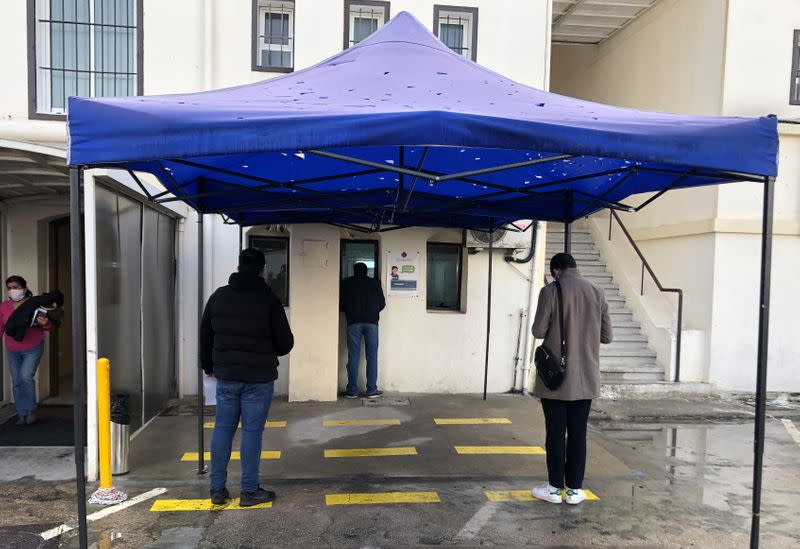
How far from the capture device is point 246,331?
369cm

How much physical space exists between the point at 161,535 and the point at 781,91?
905 cm

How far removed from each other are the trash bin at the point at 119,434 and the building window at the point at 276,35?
14.6ft

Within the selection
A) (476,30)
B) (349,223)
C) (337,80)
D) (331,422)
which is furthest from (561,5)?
(331,422)

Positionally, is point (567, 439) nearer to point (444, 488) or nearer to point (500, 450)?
point (444, 488)

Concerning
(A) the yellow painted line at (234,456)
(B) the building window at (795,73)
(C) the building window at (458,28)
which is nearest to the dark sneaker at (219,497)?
(A) the yellow painted line at (234,456)

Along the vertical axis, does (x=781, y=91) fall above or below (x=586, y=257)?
above

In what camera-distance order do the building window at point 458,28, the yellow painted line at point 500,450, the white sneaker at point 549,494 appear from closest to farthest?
the white sneaker at point 549,494
the yellow painted line at point 500,450
the building window at point 458,28

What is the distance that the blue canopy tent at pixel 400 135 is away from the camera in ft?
8.59

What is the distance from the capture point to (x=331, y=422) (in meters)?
5.93

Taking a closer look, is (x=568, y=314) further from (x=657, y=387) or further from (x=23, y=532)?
(x=657, y=387)

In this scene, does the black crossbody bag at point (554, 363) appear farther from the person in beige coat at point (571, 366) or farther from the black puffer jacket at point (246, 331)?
the black puffer jacket at point (246, 331)

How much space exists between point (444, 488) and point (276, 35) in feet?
19.0

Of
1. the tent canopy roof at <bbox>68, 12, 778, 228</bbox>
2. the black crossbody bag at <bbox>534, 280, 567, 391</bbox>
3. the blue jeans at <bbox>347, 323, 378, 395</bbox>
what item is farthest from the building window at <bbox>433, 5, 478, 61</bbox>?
the black crossbody bag at <bbox>534, 280, 567, 391</bbox>

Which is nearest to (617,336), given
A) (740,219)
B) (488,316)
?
(740,219)
